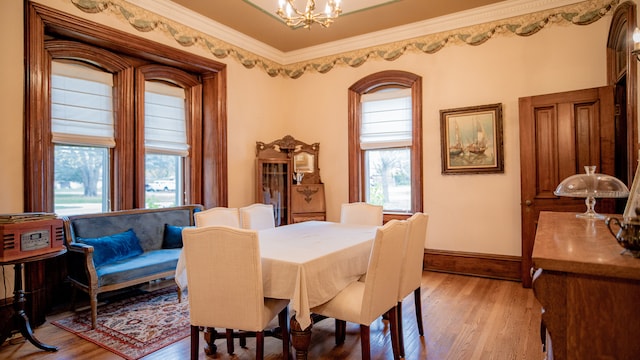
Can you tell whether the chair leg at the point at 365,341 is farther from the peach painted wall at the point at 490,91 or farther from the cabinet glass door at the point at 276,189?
the cabinet glass door at the point at 276,189

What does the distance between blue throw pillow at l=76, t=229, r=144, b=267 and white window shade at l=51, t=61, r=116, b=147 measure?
1049 mm

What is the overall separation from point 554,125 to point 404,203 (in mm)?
1990

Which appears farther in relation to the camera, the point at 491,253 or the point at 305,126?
the point at 305,126

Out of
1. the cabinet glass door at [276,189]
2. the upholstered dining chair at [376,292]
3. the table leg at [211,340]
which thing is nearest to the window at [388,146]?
the cabinet glass door at [276,189]

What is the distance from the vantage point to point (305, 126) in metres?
5.73

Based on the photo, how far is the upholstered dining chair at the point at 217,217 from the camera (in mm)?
3023

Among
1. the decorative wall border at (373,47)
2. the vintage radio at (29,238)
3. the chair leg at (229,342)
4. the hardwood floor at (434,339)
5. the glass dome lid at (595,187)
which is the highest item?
the decorative wall border at (373,47)

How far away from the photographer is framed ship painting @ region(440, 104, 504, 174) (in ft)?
13.9

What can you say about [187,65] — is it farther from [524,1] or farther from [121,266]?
[524,1]

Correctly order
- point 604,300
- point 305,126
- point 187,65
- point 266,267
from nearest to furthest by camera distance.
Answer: point 604,300 < point 266,267 < point 187,65 < point 305,126

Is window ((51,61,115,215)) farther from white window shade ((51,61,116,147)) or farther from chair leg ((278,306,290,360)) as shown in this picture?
chair leg ((278,306,290,360))

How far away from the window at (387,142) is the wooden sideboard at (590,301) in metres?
3.56

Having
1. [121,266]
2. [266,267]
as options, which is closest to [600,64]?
[266,267]

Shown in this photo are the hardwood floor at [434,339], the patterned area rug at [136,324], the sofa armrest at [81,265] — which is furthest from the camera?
the sofa armrest at [81,265]
